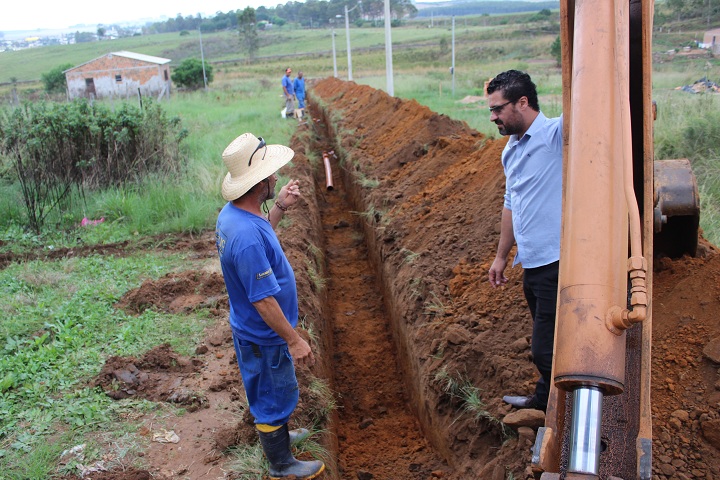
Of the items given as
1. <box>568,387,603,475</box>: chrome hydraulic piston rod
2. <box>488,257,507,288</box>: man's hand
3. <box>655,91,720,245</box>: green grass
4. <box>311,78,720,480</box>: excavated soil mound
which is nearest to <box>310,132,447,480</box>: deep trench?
<box>311,78,720,480</box>: excavated soil mound

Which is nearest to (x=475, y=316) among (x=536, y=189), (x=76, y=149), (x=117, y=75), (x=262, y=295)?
(x=536, y=189)

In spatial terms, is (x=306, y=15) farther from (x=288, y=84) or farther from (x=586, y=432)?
(x=586, y=432)

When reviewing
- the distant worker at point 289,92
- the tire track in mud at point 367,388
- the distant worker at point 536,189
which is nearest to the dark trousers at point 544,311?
the distant worker at point 536,189

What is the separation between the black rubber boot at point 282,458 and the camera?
3.51 metres

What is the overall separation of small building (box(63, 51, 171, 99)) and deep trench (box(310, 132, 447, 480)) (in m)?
33.8

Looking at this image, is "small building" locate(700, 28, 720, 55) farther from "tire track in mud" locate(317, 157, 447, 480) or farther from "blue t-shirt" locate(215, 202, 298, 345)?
"blue t-shirt" locate(215, 202, 298, 345)

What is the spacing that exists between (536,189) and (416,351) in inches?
94.6

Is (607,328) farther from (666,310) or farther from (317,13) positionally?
(317,13)

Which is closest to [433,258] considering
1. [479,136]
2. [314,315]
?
[314,315]

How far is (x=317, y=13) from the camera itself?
140 metres

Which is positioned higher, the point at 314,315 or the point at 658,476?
the point at 658,476

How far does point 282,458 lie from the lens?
358 cm

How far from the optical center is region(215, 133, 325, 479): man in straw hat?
3098mm

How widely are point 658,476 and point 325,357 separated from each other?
3568 millimetres
